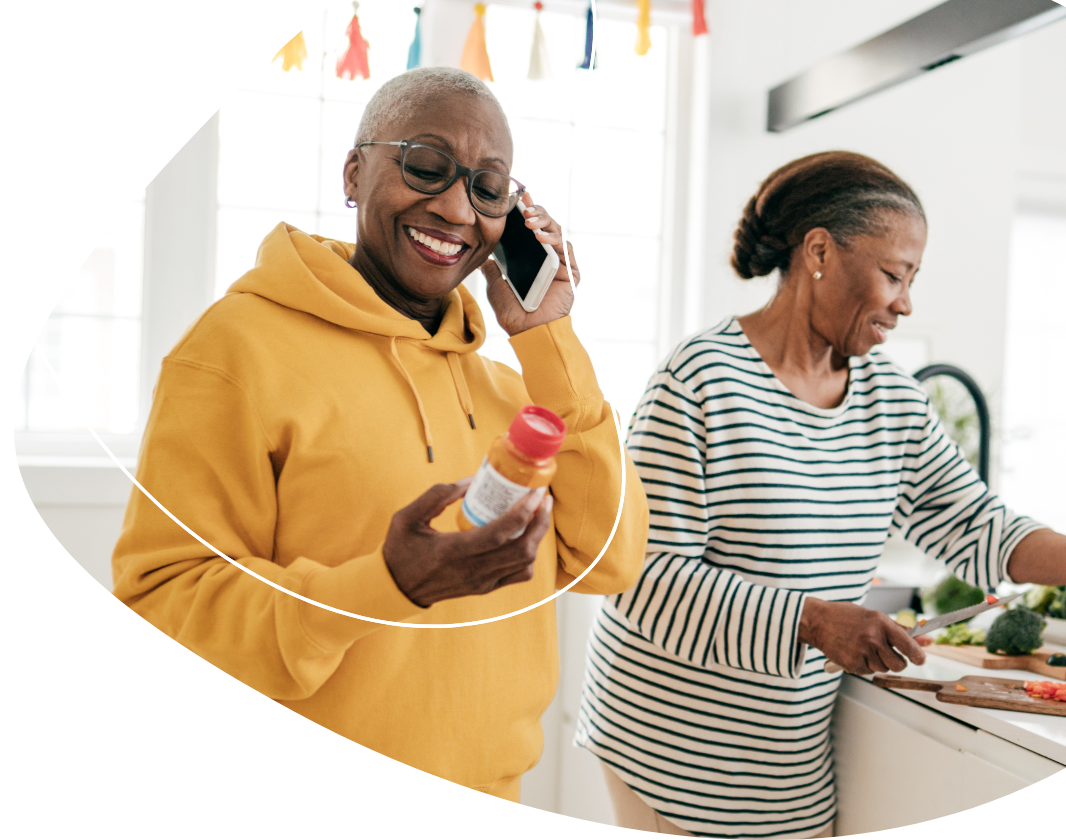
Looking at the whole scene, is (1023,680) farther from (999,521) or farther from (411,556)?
(411,556)

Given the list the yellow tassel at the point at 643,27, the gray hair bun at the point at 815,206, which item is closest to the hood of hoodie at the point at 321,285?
the yellow tassel at the point at 643,27

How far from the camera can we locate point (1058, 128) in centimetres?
226

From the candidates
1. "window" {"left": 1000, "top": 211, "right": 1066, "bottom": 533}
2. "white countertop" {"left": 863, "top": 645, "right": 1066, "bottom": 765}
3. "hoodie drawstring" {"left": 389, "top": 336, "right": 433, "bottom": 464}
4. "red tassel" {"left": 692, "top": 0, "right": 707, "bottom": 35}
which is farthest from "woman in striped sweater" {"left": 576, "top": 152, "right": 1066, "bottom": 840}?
"window" {"left": 1000, "top": 211, "right": 1066, "bottom": 533}

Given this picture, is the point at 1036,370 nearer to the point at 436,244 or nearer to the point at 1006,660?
the point at 1006,660

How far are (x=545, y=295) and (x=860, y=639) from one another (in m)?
0.44

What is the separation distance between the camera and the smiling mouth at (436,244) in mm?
404

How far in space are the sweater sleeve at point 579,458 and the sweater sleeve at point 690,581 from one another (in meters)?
0.26

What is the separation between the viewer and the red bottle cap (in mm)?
385

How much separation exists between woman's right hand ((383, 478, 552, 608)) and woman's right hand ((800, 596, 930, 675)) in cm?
43

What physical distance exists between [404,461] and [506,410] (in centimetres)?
7

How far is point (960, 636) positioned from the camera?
109 centimetres

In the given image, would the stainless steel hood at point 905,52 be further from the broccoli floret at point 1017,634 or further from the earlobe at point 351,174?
the earlobe at point 351,174

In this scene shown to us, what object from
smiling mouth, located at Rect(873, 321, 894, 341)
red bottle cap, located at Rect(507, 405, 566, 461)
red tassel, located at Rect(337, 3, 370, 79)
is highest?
red tassel, located at Rect(337, 3, 370, 79)

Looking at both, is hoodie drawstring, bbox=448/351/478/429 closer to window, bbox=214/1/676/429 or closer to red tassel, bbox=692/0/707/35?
window, bbox=214/1/676/429
